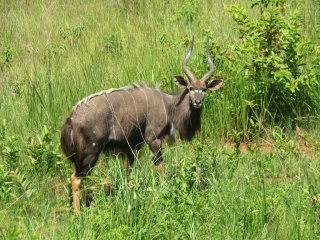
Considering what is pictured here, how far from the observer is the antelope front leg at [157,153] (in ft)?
21.0

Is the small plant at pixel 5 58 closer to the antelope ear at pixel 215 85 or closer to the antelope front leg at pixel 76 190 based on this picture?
the antelope ear at pixel 215 85

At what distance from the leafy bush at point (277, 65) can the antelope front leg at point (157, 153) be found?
152cm

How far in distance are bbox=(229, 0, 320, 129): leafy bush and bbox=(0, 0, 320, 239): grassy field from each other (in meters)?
0.18

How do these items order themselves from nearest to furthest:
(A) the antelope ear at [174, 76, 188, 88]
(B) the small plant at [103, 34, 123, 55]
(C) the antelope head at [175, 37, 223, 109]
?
(C) the antelope head at [175, 37, 223, 109], (A) the antelope ear at [174, 76, 188, 88], (B) the small plant at [103, 34, 123, 55]

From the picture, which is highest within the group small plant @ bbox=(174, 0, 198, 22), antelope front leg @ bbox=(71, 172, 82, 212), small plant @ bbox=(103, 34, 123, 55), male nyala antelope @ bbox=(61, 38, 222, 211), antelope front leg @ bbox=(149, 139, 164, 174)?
small plant @ bbox=(174, 0, 198, 22)

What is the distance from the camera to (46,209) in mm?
5258

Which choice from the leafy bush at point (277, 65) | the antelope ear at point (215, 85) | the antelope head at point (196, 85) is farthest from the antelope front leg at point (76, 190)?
the leafy bush at point (277, 65)

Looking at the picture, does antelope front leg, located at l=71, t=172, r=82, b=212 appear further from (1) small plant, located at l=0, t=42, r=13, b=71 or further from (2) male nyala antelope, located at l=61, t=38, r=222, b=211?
(1) small plant, located at l=0, t=42, r=13, b=71

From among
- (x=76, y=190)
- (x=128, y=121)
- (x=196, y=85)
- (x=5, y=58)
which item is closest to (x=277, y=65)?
(x=196, y=85)

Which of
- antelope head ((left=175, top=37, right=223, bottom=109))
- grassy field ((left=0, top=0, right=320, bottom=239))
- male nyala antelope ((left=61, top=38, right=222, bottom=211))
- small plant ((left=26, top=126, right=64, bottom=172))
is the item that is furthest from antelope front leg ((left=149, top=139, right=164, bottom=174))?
small plant ((left=26, top=126, right=64, bottom=172))

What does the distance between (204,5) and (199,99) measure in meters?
3.98

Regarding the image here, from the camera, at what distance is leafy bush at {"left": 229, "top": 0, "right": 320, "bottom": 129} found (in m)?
7.70

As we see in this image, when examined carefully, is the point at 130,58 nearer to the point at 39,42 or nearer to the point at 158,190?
the point at 39,42

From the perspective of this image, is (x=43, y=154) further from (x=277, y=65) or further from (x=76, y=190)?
(x=277, y=65)
